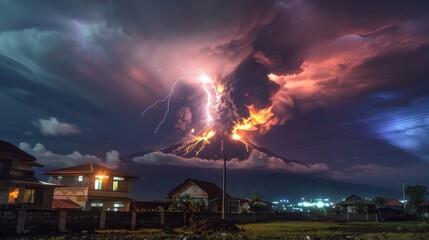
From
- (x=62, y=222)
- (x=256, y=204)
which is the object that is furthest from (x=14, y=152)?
(x=256, y=204)

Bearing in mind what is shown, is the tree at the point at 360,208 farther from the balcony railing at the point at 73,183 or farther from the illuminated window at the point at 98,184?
the balcony railing at the point at 73,183

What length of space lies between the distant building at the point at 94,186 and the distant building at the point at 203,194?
14445mm

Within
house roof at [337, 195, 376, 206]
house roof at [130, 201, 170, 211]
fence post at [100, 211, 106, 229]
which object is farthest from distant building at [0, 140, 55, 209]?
house roof at [337, 195, 376, 206]

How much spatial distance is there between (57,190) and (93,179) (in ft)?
24.6

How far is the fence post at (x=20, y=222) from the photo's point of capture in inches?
1297

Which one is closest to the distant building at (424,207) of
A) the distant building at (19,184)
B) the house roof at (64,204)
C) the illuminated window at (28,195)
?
the house roof at (64,204)

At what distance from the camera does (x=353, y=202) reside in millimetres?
98312

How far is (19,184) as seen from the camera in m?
46.1

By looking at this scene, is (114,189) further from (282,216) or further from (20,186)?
(282,216)

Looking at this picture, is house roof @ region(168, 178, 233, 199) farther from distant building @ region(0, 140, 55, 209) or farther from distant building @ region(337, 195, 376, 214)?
distant building @ region(0, 140, 55, 209)

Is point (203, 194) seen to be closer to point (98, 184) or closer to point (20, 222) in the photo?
point (98, 184)

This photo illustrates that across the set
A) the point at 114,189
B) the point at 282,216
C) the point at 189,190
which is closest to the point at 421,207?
the point at 282,216

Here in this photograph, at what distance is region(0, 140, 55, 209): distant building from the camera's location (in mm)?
44938

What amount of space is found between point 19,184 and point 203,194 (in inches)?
1690
